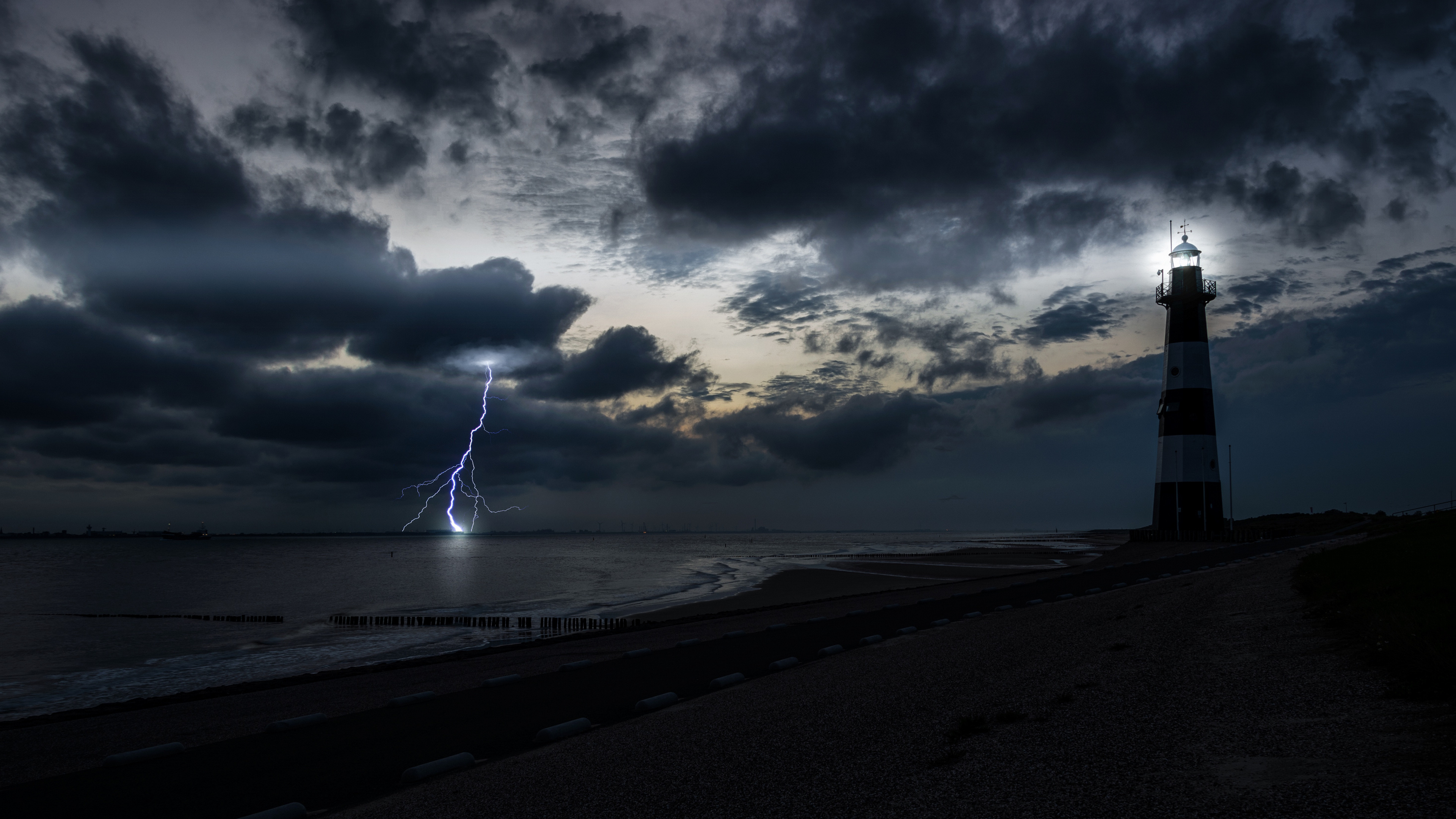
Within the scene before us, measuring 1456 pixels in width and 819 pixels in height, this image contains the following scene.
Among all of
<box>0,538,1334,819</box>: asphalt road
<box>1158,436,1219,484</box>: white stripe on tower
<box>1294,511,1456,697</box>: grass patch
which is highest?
<box>1158,436,1219,484</box>: white stripe on tower

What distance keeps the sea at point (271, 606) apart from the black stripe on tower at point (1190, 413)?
92.1ft

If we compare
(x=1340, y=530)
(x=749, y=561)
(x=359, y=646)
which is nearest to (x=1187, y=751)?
(x=359, y=646)

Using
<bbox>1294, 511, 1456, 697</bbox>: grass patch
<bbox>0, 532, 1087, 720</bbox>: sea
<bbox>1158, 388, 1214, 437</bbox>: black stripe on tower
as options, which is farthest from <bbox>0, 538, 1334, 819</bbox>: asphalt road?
<bbox>1158, 388, 1214, 437</bbox>: black stripe on tower

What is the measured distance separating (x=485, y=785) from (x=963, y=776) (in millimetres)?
4218

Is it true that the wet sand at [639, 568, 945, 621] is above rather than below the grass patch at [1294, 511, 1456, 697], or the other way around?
below

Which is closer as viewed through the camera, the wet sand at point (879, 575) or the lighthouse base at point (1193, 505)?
the wet sand at point (879, 575)

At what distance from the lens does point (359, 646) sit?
25.8 m

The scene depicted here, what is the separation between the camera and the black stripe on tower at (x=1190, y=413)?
46719 mm

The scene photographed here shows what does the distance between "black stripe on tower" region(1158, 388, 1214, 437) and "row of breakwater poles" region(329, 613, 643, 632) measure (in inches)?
1443

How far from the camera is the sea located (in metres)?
21.7

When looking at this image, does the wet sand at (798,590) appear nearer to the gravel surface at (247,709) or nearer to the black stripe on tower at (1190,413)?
the gravel surface at (247,709)

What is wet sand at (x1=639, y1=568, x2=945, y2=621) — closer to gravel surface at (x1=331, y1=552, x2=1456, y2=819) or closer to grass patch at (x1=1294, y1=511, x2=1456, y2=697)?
grass patch at (x1=1294, y1=511, x2=1456, y2=697)

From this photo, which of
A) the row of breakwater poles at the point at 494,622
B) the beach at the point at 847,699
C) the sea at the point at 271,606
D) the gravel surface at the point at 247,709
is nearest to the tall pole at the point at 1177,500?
the sea at the point at 271,606

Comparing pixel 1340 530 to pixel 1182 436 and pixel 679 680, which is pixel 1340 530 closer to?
pixel 1182 436
